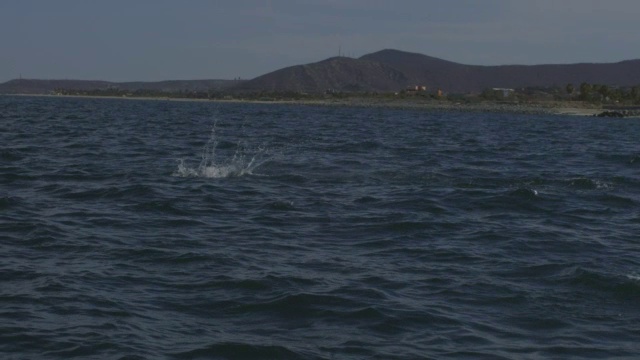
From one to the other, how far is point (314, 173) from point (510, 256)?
40.8 ft

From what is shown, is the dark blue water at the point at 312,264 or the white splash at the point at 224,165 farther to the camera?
the white splash at the point at 224,165

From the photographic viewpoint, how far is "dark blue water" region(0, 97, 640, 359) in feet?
33.3

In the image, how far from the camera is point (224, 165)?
2905 centimetres

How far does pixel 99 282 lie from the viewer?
12.3 metres

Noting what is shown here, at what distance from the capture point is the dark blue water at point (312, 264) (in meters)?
10.2

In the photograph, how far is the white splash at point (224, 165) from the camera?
26141 mm

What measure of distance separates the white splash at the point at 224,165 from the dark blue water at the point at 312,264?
8.0 inches

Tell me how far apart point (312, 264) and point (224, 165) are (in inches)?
612

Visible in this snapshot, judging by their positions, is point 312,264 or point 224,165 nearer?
point 312,264

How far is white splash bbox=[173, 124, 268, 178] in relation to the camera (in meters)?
26.1

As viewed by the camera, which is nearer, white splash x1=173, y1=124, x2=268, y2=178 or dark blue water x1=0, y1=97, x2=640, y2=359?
dark blue water x1=0, y1=97, x2=640, y2=359

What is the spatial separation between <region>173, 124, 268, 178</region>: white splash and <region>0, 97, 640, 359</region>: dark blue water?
0.67ft

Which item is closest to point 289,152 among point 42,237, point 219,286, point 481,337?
point 42,237

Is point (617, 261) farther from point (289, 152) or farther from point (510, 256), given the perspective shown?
point (289, 152)
